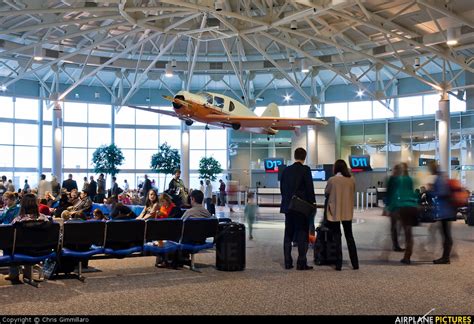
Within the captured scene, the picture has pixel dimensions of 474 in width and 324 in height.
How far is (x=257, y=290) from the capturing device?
663cm

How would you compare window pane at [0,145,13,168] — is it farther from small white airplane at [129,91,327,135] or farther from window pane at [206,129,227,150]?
A: small white airplane at [129,91,327,135]


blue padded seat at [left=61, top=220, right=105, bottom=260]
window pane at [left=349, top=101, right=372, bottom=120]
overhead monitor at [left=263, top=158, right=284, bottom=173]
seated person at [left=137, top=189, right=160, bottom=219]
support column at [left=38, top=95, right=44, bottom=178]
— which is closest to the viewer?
blue padded seat at [left=61, top=220, right=105, bottom=260]

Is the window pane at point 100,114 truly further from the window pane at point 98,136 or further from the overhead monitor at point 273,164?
the overhead monitor at point 273,164

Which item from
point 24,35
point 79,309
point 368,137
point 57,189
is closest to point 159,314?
point 79,309

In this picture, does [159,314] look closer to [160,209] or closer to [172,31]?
[160,209]

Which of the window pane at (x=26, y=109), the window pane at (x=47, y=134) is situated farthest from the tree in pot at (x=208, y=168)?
the window pane at (x=26, y=109)

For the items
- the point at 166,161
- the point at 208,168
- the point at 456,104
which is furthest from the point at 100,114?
the point at 456,104

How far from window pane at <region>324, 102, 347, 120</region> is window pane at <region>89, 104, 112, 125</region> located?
52.2 ft

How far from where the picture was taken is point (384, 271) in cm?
815

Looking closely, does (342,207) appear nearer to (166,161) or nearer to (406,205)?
(406,205)

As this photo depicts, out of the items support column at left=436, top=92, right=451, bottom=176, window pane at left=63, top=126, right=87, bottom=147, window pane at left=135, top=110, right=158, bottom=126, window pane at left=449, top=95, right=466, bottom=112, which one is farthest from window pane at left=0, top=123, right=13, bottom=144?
window pane at left=449, top=95, right=466, bottom=112

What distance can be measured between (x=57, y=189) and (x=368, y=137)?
23.6m

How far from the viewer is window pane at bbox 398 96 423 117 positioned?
3472 centimetres

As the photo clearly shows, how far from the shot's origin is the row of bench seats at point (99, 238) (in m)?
6.77
